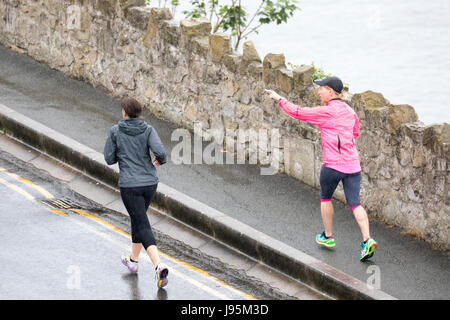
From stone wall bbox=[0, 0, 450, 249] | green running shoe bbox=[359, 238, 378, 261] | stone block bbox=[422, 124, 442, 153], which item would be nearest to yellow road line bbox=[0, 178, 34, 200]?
stone wall bbox=[0, 0, 450, 249]

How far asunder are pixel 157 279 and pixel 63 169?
3367 mm

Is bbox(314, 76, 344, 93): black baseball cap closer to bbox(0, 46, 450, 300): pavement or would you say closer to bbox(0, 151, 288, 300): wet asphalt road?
bbox(0, 46, 450, 300): pavement

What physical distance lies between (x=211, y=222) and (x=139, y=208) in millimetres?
1486

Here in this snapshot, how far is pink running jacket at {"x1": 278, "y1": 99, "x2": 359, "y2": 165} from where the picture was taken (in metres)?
8.37

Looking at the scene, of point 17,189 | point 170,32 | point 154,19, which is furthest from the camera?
point 154,19

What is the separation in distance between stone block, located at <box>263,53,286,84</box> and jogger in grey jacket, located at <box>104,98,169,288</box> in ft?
10.5

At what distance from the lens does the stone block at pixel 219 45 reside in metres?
11.1

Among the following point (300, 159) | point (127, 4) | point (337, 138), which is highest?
point (127, 4)

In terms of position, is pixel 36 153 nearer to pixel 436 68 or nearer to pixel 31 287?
pixel 31 287

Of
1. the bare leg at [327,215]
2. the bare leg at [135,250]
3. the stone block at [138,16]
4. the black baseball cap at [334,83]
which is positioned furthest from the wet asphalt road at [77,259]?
the stone block at [138,16]

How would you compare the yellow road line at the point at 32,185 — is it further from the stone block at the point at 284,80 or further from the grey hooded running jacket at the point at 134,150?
the stone block at the point at 284,80

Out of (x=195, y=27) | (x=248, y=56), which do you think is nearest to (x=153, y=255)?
(x=248, y=56)

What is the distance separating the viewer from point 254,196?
10.2 metres

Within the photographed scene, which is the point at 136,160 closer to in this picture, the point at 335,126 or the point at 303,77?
the point at 335,126
